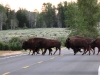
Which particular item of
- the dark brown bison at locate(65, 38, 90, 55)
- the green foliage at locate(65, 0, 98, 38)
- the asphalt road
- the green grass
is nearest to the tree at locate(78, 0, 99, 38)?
the green foliage at locate(65, 0, 98, 38)

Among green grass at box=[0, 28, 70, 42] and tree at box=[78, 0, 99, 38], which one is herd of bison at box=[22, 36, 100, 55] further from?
tree at box=[78, 0, 99, 38]

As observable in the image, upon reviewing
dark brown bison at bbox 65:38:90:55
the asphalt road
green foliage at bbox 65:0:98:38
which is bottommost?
the asphalt road

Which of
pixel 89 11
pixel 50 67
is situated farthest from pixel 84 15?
pixel 50 67

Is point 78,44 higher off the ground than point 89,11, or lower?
lower

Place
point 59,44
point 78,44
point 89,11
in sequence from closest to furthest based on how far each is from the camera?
point 59,44, point 78,44, point 89,11

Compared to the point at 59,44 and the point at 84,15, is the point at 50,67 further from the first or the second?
the point at 84,15

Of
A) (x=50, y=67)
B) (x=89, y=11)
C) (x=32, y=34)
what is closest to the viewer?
(x=50, y=67)

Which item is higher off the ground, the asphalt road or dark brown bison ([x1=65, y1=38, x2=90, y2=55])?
dark brown bison ([x1=65, y1=38, x2=90, y2=55])

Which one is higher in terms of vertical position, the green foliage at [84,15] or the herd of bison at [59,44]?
the green foliage at [84,15]

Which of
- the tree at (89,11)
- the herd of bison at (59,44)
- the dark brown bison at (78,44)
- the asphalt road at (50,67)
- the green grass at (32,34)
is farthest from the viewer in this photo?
the green grass at (32,34)

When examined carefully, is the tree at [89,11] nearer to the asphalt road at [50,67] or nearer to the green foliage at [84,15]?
the green foliage at [84,15]

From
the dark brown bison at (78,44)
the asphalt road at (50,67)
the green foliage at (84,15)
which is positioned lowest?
the asphalt road at (50,67)

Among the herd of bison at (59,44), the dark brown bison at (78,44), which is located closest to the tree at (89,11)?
the dark brown bison at (78,44)

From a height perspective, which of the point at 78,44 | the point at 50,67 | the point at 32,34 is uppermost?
the point at 78,44
